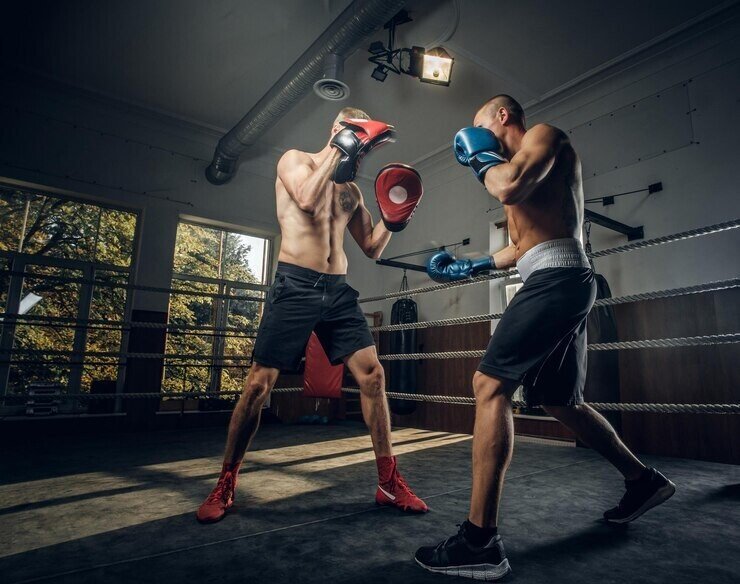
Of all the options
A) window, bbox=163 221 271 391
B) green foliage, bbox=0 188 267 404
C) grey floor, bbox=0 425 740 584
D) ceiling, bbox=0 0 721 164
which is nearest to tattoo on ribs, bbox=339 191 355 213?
grey floor, bbox=0 425 740 584

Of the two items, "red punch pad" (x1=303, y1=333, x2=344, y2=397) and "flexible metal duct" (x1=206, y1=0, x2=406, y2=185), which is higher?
"flexible metal duct" (x1=206, y1=0, x2=406, y2=185)

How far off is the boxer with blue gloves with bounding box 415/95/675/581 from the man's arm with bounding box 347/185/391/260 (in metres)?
0.70

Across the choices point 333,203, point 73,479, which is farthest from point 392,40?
point 73,479

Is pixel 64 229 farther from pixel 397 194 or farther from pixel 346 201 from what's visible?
pixel 397 194

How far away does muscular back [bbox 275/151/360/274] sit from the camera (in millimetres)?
1813

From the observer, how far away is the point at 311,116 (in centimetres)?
518

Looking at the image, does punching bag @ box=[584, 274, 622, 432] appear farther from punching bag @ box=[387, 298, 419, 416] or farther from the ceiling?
the ceiling

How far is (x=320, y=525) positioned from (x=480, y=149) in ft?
3.91

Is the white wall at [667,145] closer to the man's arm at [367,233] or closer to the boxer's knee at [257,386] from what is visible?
the man's arm at [367,233]

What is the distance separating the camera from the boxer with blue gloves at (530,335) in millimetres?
1035

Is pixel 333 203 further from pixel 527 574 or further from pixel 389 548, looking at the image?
pixel 527 574

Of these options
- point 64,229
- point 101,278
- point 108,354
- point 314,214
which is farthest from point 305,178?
point 64,229

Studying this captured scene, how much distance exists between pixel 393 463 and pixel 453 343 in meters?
3.79

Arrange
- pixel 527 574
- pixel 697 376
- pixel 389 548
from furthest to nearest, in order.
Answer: pixel 697 376 → pixel 389 548 → pixel 527 574
